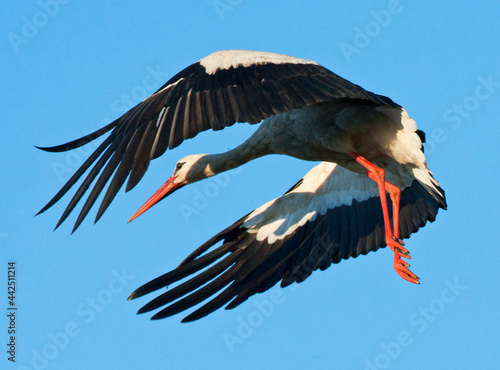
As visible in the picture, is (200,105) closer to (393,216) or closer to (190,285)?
(190,285)

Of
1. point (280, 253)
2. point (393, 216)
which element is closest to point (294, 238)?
point (280, 253)

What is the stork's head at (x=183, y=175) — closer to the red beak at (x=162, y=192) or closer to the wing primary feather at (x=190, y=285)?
the red beak at (x=162, y=192)

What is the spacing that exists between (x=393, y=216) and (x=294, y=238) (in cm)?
131

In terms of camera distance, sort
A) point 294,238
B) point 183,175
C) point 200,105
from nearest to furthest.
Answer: point 200,105
point 183,175
point 294,238

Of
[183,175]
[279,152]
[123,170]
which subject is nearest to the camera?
[123,170]

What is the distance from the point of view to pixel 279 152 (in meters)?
8.31

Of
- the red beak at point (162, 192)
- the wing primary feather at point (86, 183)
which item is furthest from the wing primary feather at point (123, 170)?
the red beak at point (162, 192)

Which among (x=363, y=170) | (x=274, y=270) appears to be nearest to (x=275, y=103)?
(x=363, y=170)

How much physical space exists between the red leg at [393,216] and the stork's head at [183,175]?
162 centimetres

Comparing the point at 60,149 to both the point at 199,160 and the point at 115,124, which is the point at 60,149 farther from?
the point at 199,160

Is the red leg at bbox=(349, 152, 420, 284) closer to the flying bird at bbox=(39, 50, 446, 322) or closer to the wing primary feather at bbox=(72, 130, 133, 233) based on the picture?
the flying bird at bbox=(39, 50, 446, 322)

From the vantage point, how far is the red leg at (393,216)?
25.9 feet

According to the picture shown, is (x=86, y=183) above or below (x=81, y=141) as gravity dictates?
below

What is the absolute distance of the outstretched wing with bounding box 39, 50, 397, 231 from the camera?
616 cm
